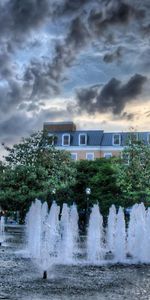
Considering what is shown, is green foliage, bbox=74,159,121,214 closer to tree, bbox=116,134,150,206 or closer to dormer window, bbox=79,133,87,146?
tree, bbox=116,134,150,206

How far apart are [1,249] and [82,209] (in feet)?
86.7

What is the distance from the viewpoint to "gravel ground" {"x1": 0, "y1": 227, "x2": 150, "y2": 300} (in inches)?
420

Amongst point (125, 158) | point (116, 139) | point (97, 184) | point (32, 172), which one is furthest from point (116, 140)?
point (32, 172)

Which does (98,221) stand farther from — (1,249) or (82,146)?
(82,146)

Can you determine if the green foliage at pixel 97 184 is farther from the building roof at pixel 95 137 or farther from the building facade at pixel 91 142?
the building roof at pixel 95 137

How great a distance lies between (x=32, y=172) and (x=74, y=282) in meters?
24.1

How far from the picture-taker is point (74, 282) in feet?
41.2

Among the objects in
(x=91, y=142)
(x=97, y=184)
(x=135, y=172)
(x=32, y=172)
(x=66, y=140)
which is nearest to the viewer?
(x=32, y=172)

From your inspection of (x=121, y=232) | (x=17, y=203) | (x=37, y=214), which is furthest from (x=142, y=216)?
(x=17, y=203)

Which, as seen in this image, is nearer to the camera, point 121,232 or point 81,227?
point 121,232

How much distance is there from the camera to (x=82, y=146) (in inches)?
2517

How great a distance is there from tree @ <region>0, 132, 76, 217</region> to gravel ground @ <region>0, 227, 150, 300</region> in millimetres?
18782

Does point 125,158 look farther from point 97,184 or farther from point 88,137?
point 88,137

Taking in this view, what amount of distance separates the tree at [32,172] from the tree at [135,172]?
177 inches
